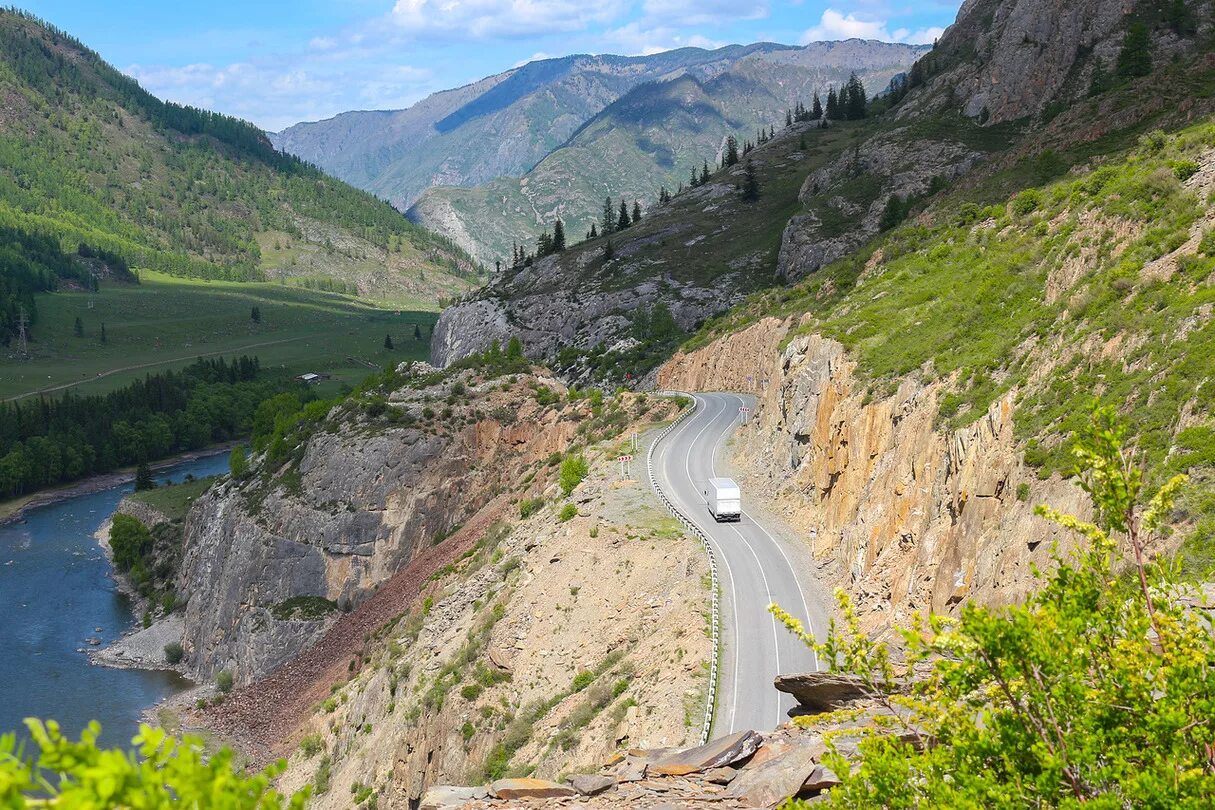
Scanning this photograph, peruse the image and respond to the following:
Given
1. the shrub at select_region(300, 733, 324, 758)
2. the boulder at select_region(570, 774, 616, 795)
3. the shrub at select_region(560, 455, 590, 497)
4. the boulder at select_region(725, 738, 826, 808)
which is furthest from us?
the shrub at select_region(560, 455, 590, 497)

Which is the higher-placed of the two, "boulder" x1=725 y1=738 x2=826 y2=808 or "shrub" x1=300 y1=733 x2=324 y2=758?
"boulder" x1=725 y1=738 x2=826 y2=808

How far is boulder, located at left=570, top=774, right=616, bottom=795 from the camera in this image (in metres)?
17.0

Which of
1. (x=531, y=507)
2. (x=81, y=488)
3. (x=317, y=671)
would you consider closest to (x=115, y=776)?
(x=531, y=507)

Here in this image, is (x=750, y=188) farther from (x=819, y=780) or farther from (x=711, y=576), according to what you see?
(x=819, y=780)

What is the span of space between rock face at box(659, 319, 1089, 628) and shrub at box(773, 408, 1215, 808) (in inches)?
370

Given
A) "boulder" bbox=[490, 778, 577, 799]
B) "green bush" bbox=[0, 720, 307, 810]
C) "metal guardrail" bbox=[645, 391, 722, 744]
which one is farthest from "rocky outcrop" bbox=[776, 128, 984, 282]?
"green bush" bbox=[0, 720, 307, 810]

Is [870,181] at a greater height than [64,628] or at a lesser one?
greater

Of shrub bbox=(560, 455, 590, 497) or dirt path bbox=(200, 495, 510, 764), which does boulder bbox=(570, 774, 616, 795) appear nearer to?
shrub bbox=(560, 455, 590, 497)

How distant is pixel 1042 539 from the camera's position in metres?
21.2

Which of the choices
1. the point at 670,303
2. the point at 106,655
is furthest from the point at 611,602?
the point at 670,303

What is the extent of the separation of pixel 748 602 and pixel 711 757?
14053 mm

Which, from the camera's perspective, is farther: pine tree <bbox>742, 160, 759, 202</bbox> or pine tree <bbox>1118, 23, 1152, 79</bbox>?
pine tree <bbox>742, 160, 759, 202</bbox>

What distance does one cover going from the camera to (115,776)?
6.38 m

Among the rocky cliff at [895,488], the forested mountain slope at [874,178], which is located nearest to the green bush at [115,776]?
the rocky cliff at [895,488]
